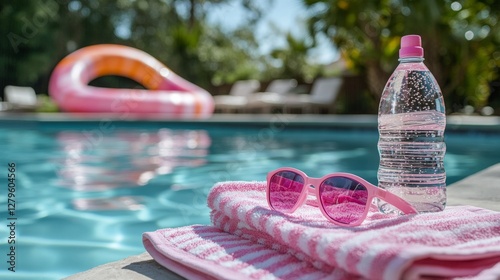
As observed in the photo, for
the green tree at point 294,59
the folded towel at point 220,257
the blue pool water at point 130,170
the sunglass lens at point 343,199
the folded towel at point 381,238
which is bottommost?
the blue pool water at point 130,170

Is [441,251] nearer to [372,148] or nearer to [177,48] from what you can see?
[372,148]

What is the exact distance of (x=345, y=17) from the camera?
418 inches

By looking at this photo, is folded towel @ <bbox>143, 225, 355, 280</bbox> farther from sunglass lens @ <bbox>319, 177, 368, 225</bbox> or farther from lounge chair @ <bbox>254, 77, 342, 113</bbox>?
lounge chair @ <bbox>254, 77, 342, 113</bbox>

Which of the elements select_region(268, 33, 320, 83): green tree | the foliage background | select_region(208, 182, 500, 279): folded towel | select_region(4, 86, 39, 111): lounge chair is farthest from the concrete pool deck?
select_region(268, 33, 320, 83): green tree

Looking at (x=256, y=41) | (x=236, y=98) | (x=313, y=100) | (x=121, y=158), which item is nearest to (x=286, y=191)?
(x=121, y=158)

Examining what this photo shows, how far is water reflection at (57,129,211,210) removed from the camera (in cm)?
371

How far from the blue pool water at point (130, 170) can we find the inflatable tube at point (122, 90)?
141cm

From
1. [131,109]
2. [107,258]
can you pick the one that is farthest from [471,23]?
[107,258]

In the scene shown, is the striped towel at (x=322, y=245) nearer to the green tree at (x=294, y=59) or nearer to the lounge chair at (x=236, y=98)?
the lounge chair at (x=236, y=98)

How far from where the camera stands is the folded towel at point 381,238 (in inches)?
33.7

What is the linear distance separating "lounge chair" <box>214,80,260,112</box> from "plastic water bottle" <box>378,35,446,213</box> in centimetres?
1093

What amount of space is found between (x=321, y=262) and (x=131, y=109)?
9.92 metres

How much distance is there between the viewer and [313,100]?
12.5m

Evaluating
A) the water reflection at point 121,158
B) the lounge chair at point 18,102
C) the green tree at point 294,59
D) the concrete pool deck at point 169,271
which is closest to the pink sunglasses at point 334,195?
the concrete pool deck at point 169,271
